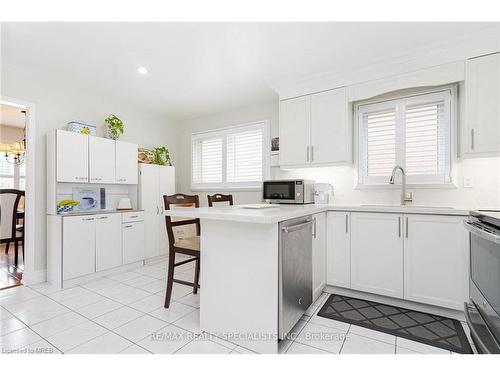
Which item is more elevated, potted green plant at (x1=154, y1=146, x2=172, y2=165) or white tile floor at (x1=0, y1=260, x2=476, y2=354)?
potted green plant at (x1=154, y1=146, x2=172, y2=165)

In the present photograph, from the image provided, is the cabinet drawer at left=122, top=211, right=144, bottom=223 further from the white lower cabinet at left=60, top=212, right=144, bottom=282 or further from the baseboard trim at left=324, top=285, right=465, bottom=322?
the baseboard trim at left=324, top=285, right=465, bottom=322

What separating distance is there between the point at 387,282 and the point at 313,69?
7.82 ft

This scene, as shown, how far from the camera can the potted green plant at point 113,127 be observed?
3578mm

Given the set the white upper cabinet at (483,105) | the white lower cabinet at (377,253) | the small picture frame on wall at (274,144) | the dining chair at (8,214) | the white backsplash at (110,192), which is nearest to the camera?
the white upper cabinet at (483,105)

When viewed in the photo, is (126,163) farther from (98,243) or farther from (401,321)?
(401,321)

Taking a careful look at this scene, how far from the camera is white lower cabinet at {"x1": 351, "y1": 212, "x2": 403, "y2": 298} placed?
2.28 m

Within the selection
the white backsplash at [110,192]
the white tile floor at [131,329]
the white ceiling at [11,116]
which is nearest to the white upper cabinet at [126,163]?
the white backsplash at [110,192]

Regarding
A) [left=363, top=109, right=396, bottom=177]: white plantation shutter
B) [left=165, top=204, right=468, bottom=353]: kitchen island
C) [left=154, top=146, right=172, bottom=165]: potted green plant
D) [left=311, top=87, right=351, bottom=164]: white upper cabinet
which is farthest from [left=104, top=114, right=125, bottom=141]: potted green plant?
[left=363, top=109, right=396, bottom=177]: white plantation shutter

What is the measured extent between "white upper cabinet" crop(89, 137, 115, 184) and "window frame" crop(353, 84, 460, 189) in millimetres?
3280

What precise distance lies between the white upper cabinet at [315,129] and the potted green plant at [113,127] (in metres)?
2.38

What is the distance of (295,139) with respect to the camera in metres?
3.15

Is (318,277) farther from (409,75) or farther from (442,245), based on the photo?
(409,75)

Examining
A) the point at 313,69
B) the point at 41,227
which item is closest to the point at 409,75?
the point at 313,69

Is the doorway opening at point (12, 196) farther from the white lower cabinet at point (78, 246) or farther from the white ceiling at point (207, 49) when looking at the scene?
the white ceiling at point (207, 49)
